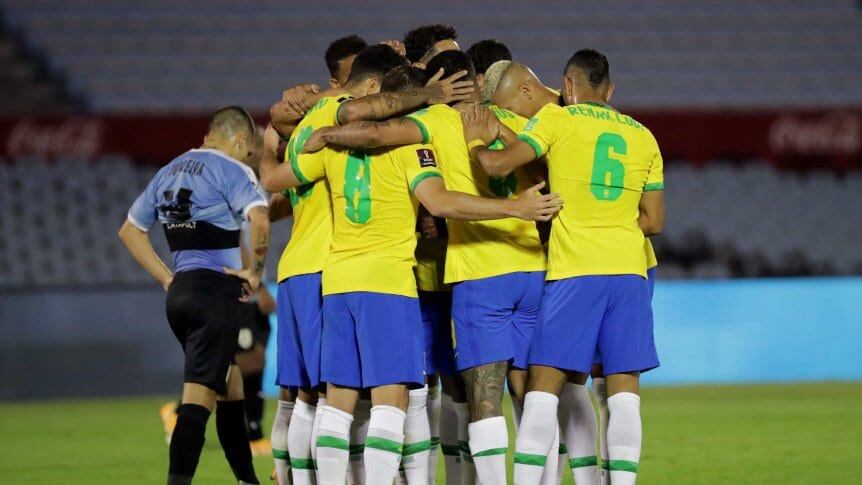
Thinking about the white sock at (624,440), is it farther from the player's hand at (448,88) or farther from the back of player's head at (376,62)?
the back of player's head at (376,62)

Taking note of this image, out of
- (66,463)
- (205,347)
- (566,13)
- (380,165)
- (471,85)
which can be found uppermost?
(566,13)

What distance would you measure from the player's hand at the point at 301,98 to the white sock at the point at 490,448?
5.41 ft

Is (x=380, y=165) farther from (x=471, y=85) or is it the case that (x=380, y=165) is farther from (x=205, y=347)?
A: (x=205, y=347)

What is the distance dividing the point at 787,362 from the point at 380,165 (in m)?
9.26

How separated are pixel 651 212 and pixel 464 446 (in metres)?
1.28

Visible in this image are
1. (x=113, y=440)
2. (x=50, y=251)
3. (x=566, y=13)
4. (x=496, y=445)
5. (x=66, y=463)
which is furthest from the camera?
(x=566, y=13)

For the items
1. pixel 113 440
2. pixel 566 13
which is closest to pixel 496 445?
pixel 113 440

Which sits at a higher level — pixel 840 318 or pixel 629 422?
pixel 840 318

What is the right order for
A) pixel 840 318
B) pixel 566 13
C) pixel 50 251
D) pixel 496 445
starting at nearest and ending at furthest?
pixel 496 445
pixel 840 318
pixel 50 251
pixel 566 13

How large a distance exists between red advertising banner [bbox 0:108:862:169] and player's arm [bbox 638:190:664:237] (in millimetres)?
9975

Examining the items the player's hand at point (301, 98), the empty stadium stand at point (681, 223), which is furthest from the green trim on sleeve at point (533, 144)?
the empty stadium stand at point (681, 223)

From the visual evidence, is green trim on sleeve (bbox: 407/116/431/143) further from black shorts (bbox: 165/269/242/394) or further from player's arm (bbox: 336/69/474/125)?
black shorts (bbox: 165/269/242/394)

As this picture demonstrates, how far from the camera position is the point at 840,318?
43.5 ft

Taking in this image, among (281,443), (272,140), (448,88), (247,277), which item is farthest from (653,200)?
(281,443)
